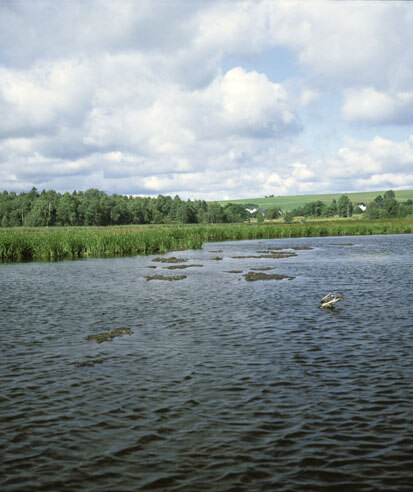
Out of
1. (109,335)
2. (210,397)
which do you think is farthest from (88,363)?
(210,397)

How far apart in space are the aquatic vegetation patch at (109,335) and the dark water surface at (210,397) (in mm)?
256

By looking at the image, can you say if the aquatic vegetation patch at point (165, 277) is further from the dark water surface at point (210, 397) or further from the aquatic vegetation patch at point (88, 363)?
the aquatic vegetation patch at point (88, 363)

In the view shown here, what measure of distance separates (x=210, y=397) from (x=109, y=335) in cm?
557

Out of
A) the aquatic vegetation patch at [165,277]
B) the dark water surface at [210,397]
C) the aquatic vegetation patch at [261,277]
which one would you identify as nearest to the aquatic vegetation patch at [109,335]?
the dark water surface at [210,397]

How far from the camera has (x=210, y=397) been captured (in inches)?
340

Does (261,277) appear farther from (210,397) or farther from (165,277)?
(210,397)

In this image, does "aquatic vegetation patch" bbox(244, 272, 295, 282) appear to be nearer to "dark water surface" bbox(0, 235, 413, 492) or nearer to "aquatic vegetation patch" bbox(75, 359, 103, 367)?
"dark water surface" bbox(0, 235, 413, 492)

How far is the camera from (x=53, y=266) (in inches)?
1380

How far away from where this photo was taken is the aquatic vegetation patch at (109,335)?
42.5 ft

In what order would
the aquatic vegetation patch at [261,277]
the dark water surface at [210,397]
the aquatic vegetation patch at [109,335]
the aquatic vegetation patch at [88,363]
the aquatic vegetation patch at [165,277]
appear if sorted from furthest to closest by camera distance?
the aquatic vegetation patch at [165,277], the aquatic vegetation patch at [261,277], the aquatic vegetation patch at [109,335], the aquatic vegetation patch at [88,363], the dark water surface at [210,397]

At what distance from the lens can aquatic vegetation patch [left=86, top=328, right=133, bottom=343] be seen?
12969 mm

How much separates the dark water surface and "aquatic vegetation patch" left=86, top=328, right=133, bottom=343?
0.26 metres

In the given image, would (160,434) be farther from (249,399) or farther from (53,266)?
(53,266)

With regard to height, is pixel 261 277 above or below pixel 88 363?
above
